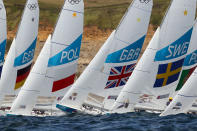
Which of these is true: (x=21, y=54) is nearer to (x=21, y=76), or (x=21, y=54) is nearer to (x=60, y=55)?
(x=21, y=76)

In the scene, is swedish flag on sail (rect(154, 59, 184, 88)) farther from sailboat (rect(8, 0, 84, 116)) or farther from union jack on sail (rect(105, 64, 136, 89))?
sailboat (rect(8, 0, 84, 116))

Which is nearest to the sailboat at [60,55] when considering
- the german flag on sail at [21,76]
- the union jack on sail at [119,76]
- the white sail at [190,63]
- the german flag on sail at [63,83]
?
the german flag on sail at [63,83]

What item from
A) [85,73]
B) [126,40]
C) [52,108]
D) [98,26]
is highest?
[98,26]

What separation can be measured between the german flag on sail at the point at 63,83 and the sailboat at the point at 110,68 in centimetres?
54

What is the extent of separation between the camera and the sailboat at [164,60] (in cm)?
3378

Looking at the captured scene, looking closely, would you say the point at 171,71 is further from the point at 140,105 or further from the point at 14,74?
the point at 14,74

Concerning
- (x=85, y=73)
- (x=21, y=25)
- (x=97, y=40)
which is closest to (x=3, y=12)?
(x=21, y=25)

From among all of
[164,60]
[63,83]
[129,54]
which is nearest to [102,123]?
[63,83]

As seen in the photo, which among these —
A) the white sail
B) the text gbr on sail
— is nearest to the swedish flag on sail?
the white sail

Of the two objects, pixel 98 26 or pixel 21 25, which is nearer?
pixel 21 25

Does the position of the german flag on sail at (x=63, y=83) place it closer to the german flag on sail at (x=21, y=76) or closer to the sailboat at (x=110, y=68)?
the sailboat at (x=110, y=68)

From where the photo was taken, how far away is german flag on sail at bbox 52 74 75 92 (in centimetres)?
3425

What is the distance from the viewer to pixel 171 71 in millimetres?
35562

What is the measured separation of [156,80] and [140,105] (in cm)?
170
